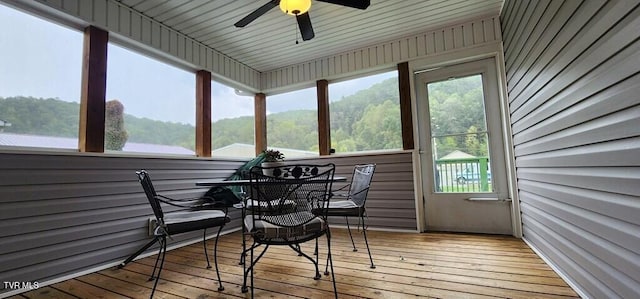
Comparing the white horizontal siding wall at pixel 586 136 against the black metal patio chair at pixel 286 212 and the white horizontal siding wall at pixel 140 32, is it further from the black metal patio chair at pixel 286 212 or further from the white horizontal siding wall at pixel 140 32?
the white horizontal siding wall at pixel 140 32

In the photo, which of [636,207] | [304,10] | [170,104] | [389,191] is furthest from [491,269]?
[170,104]

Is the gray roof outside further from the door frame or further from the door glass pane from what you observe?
the door glass pane

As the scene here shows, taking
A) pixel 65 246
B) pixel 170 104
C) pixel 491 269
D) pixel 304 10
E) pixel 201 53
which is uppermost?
pixel 201 53

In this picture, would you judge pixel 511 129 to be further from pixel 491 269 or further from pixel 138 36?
pixel 138 36

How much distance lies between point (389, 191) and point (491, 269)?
5.16 ft

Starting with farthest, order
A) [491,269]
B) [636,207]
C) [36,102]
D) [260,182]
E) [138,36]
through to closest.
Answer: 1. [138,36]
2. [36,102]
3. [491,269]
4. [260,182]
5. [636,207]

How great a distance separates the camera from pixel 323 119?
4105 mm

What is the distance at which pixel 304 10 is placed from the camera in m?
2.23

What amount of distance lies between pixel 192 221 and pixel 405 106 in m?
2.85

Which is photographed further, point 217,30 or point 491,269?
point 217,30

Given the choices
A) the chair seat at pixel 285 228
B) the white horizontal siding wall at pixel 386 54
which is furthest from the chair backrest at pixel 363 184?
the white horizontal siding wall at pixel 386 54

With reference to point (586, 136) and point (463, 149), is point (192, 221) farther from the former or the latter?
point (463, 149)

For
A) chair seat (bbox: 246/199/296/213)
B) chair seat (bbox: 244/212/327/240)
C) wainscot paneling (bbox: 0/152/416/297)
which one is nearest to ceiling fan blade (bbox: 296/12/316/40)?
chair seat (bbox: 246/199/296/213)

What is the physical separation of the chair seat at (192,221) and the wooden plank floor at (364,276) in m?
0.43
